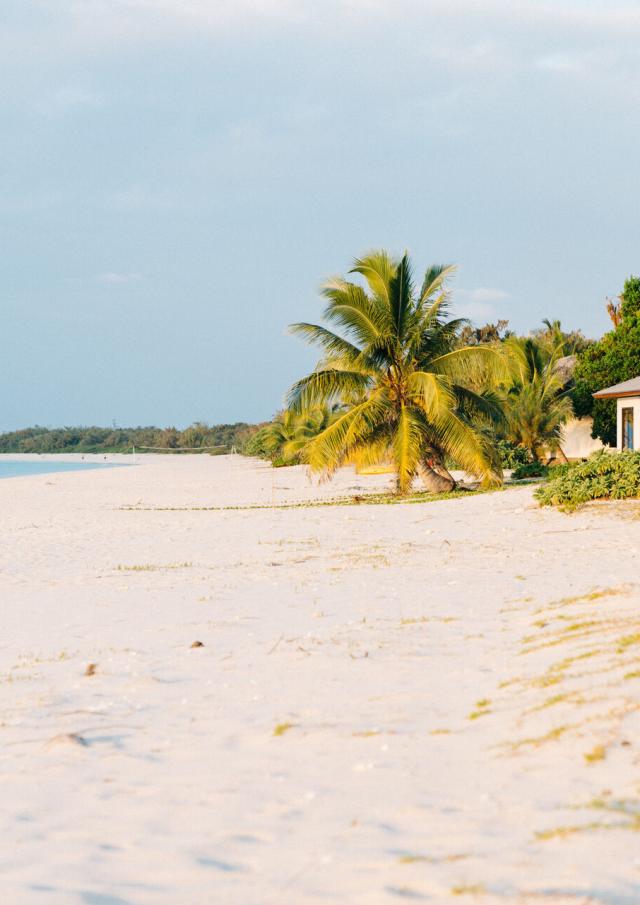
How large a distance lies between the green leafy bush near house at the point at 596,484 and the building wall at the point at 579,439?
844 inches

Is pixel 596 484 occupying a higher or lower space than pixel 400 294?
lower

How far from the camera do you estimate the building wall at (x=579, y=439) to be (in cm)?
3597

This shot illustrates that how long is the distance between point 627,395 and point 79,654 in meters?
20.5

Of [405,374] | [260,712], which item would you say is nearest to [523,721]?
[260,712]

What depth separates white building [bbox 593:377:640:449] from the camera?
924 inches

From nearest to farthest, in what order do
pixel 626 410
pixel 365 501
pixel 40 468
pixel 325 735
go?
1. pixel 325 735
2. pixel 365 501
3. pixel 626 410
4. pixel 40 468

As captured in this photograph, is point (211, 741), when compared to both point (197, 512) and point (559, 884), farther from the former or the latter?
point (197, 512)

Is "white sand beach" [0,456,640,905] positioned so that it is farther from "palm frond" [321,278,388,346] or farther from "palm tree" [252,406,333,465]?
"palm tree" [252,406,333,465]

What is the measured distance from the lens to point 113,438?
9981cm

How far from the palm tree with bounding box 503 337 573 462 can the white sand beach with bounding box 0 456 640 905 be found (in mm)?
20391

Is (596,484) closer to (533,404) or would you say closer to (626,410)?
(626,410)

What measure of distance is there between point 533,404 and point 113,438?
76835mm

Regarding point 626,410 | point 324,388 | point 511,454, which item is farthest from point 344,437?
point 511,454

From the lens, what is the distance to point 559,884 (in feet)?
8.98
